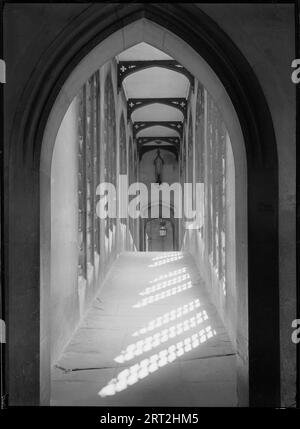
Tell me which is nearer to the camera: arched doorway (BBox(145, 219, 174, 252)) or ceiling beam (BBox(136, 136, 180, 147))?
ceiling beam (BBox(136, 136, 180, 147))

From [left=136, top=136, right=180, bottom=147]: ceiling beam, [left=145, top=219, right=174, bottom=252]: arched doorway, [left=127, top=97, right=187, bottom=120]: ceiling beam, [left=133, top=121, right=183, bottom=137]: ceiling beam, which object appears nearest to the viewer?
[left=127, top=97, right=187, bottom=120]: ceiling beam

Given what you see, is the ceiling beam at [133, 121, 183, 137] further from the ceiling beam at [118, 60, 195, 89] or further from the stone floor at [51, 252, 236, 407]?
the stone floor at [51, 252, 236, 407]

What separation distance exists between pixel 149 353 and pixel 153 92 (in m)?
8.20

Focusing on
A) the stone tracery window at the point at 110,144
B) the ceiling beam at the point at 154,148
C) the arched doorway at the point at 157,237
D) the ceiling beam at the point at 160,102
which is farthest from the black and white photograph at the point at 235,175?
the arched doorway at the point at 157,237

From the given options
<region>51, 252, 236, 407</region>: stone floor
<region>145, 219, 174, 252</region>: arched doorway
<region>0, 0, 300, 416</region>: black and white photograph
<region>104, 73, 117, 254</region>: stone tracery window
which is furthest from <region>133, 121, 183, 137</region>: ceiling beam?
<region>0, 0, 300, 416</region>: black and white photograph

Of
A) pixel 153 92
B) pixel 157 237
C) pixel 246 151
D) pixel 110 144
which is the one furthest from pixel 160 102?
pixel 157 237

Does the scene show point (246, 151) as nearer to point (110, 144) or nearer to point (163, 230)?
point (110, 144)

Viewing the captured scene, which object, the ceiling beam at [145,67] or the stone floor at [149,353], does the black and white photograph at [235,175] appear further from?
the ceiling beam at [145,67]

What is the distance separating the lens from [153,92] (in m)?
11.1

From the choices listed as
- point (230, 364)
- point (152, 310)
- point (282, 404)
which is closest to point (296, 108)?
point (282, 404)

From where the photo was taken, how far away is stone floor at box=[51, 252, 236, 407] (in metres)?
3.08

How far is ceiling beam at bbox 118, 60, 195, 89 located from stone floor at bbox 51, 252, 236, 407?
13.3 ft

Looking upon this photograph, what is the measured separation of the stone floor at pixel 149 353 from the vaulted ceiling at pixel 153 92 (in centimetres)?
419
